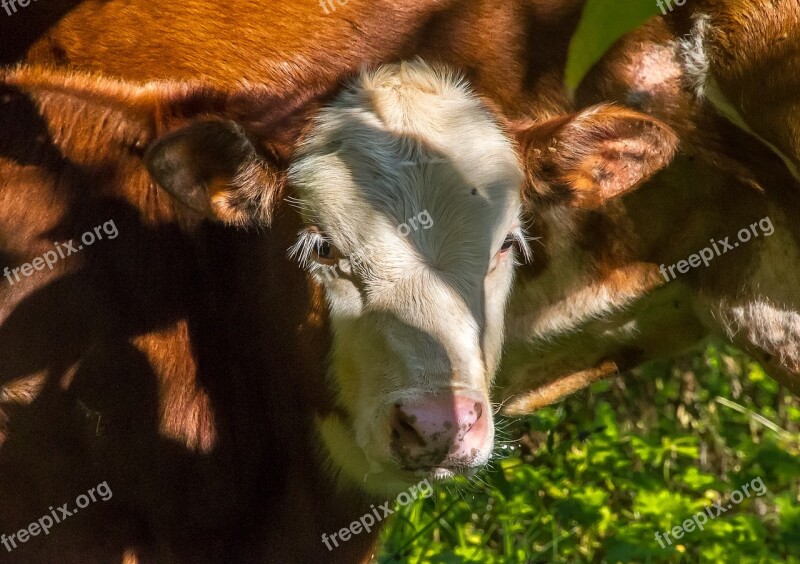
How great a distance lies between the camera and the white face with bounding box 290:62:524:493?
11.0ft

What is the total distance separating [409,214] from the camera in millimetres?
3633

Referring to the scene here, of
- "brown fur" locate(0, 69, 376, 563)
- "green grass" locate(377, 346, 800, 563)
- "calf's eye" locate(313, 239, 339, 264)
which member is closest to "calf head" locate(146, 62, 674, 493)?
"calf's eye" locate(313, 239, 339, 264)

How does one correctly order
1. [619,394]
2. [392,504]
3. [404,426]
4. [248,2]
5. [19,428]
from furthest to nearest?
1. [619,394]
2. [248,2]
3. [392,504]
4. [19,428]
5. [404,426]

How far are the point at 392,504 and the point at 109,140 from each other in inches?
59.4

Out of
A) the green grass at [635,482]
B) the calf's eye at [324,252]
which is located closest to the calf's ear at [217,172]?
the calf's eye at [324,252]

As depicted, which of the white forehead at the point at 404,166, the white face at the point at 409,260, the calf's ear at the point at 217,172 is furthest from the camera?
A: the white forehead at the point at 404,166

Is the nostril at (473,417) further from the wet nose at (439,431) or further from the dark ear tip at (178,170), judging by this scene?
A: the dark ear tip at (178,170)

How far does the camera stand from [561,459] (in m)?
6.03

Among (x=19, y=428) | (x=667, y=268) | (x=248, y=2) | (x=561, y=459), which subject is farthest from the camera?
(x=561, y=459)

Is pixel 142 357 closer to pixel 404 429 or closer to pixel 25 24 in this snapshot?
pixel 404 429

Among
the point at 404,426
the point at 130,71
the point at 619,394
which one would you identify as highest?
the point at 130,71

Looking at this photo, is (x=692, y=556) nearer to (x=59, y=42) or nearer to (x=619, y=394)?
(x=619, y=394)

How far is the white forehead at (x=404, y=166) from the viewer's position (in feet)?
11.9

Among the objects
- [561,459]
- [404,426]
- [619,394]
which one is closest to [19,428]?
[404,426]
